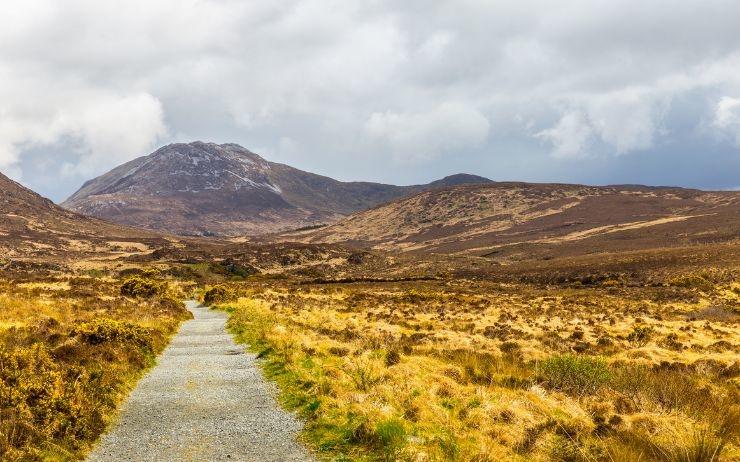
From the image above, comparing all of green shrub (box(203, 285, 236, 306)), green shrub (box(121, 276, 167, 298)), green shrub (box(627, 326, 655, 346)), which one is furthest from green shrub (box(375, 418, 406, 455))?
green shrub (box(203, 285, 236, 306))

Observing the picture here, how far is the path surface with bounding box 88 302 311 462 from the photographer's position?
313 inches

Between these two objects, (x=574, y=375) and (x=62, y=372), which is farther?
(x=574, y=375)

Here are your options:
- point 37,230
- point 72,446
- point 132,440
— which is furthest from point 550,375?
point 37,230

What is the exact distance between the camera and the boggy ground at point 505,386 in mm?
7867

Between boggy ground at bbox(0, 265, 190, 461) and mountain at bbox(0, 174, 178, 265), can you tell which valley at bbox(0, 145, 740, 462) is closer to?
boggy ground at bbox(0, 265, 190, 461)

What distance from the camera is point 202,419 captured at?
973 cm

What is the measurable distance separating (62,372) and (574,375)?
1190 cm

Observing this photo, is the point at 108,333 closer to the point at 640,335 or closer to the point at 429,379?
the point at 429,379

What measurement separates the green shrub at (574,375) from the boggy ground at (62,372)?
10112 mm

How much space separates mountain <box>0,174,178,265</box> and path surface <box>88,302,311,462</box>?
83.3 meters

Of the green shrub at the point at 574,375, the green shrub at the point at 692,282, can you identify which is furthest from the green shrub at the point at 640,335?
the green shrub at the point at 692,282

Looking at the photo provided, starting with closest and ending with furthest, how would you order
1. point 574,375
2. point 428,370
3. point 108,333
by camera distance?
point 574,375 < point 428,370 < point 108,333

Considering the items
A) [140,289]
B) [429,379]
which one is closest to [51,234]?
[140,289]

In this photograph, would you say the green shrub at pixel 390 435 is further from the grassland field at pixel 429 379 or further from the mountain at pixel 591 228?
the mountain at pixel 591 228
